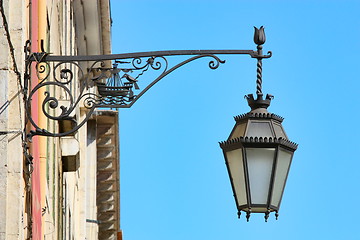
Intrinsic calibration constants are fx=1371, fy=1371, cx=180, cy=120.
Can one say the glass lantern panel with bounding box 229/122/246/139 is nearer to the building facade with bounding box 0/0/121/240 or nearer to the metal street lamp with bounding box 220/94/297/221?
the metal street lamp with bounding box 220/94/297/221

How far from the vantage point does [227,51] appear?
9.93 m

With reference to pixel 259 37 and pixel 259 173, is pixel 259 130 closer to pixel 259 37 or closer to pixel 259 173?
pixel 259 173

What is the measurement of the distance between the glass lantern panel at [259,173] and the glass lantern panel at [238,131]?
6.9 inches

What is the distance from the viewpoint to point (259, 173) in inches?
393

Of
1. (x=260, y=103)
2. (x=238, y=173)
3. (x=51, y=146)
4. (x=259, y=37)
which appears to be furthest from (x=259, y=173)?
(x=51, y=146)

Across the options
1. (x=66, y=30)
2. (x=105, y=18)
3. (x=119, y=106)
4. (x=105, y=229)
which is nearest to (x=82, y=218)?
(x=105, y=18)

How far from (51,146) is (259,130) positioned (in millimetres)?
6330

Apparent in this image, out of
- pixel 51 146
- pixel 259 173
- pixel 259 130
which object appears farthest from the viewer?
pixel 51 146

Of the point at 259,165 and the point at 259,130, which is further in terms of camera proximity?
the point at 259,130

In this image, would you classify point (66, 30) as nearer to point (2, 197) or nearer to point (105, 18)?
point (105, 18)

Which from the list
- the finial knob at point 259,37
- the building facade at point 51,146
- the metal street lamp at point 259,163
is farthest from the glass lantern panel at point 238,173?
the building facade at point 51,146

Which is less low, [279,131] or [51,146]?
[51,146]

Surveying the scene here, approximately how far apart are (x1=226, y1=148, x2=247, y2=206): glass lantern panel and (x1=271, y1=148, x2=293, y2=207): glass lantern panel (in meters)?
0.23

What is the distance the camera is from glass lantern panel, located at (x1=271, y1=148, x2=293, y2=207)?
1001cm
